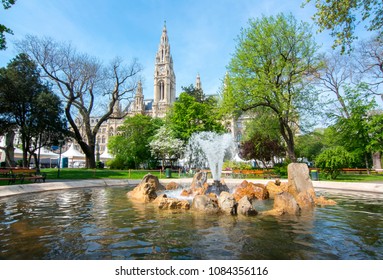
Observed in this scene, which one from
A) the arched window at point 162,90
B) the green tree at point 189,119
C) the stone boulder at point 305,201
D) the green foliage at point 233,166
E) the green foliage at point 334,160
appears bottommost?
the stone boulder at point 305,201

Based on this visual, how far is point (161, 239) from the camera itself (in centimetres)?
545

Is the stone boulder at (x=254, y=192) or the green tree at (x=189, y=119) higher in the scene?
the green tree at (x=189, y=119)

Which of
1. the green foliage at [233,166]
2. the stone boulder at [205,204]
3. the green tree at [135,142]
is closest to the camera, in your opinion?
the stone boulder at [205,204]

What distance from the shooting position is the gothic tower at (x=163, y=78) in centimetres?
10525

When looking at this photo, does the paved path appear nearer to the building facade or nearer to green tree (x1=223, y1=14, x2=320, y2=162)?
green tree (x1=223, y1=14, x2=320, y2=162)

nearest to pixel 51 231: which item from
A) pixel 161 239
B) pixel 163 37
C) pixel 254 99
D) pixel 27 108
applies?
pixel 161 239

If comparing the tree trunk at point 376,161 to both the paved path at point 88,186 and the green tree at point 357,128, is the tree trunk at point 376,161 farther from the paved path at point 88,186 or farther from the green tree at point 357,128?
the paved path at point 88,186

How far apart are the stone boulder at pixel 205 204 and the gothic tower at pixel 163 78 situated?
95395 millimetres

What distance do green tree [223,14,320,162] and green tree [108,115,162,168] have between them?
22384 millimetres

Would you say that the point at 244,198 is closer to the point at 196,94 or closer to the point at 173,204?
the point at 173,204

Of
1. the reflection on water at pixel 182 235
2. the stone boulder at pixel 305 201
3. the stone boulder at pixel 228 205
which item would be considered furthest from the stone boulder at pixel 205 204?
the stone boulder at pixel 305 201

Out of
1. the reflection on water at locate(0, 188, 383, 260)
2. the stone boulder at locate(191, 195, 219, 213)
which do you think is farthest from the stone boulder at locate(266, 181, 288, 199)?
the stone boulder at locate(191, 195, 219, 213)

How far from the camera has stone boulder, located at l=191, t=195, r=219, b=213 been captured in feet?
27.9

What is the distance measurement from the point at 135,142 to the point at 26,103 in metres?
19.4
